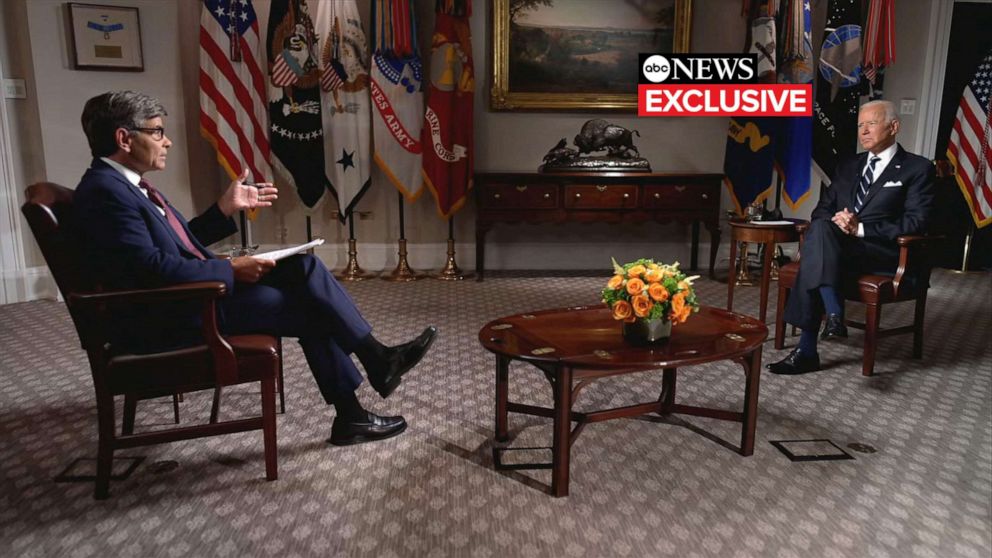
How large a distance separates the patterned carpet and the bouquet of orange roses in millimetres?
508

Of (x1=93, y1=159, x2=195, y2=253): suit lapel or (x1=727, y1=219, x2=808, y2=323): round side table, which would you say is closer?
(x1=93, y1=159, x2=195, y2=253): suit lapel

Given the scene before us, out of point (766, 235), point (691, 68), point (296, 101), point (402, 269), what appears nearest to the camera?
point (766, 235)

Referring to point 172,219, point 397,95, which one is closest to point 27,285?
point 397,95

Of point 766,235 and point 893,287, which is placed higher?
point 766,235

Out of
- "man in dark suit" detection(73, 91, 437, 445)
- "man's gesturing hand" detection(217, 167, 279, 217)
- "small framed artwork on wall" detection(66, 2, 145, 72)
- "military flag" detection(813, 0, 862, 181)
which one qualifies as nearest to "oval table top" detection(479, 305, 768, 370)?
"man in dark suit" detection(73, 91, 437, 445)

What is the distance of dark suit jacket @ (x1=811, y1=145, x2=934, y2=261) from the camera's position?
3.22 metres

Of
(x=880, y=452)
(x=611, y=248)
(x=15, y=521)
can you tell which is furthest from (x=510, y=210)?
(x=15, y=521)

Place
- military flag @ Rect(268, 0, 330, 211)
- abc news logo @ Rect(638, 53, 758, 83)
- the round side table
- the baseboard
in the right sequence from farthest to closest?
abc news logo @ Rect(638, 53, 758, 83) < military flag @ Rect(268, 0, 330, 211) < the baseboard < the round side table

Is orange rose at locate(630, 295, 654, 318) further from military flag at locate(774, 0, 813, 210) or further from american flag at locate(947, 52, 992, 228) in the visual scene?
american flag at locate(947, 52, 992, 228)

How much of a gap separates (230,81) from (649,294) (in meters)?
3.92

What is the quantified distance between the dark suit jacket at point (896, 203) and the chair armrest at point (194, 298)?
285 centimetres

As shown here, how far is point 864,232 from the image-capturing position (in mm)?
3264

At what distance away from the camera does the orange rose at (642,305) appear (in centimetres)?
205

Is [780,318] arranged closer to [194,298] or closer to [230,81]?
[194,298]
